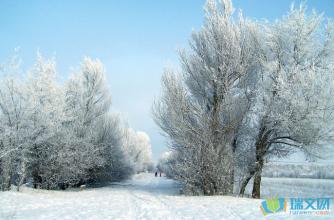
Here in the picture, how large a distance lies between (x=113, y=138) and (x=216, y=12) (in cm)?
1805

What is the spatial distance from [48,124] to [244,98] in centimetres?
1092

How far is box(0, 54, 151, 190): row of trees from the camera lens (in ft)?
53.6

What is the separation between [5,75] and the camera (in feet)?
56.3

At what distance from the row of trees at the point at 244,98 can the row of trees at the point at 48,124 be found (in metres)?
6.68

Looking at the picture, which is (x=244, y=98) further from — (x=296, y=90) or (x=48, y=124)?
(x=48, y=124)

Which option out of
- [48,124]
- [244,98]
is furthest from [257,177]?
[48,124]

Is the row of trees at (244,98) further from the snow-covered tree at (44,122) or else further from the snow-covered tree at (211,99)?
the snow-covered tree at (44,122)

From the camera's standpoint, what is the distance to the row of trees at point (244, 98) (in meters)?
14.4

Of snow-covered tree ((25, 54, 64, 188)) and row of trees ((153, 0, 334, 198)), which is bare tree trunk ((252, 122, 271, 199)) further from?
snow-covered tree ((25, 54, 64, 188))

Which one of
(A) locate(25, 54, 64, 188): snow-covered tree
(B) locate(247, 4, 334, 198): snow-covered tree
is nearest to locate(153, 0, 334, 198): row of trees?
(B) locate(247, 4, 334, 198): snow-covered tree

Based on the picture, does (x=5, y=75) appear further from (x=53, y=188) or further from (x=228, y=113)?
(x=228, y=113)

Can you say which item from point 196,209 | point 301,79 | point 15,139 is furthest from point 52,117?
point 301,79

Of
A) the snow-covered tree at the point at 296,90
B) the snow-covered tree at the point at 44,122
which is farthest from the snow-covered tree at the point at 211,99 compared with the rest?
the snow-covered tree at the point at 44,122

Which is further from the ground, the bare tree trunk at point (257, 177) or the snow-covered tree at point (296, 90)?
the snow-covered tree at point (296, 90)
